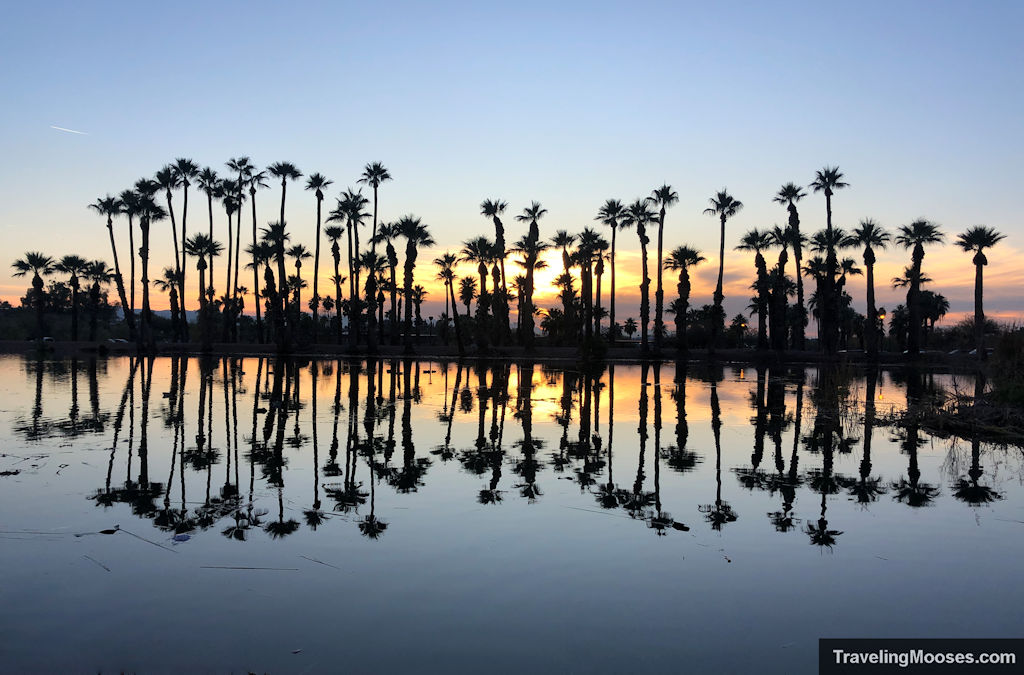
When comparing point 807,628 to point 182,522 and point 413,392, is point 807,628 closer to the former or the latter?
point 182,522

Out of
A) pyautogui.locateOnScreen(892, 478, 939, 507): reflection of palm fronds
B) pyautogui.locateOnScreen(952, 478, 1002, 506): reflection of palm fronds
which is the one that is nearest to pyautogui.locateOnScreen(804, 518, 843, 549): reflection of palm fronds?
pyautogui.locateOnScreen(892, 478, 939, 507): reflection of palm fronds

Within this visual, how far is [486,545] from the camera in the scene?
7.75 metres

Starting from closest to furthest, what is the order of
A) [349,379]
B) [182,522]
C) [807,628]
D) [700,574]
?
1. [807,628]
2. [700,574]
3. [182,522]
4. [349,379]

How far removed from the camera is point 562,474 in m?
11.9

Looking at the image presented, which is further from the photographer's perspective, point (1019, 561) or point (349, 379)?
point (349, 379)

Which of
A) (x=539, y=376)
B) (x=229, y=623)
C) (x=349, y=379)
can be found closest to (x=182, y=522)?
(x=229, y=623)

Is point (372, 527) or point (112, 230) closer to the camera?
point (372, 527)

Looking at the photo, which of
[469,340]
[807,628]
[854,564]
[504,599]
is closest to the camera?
[807,628]

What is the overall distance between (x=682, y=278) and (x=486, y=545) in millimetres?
67498

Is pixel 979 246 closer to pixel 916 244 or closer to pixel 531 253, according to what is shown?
pixel 916 244

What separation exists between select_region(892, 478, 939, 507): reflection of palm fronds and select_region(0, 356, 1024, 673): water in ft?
0.26

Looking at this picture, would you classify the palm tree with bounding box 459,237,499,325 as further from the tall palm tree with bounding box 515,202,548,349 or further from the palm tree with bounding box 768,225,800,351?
the palm tree with bounding box 768,225,800,351

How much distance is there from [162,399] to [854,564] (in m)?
22.1

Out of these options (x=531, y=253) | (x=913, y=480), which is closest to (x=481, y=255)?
(x=531, y=253)
